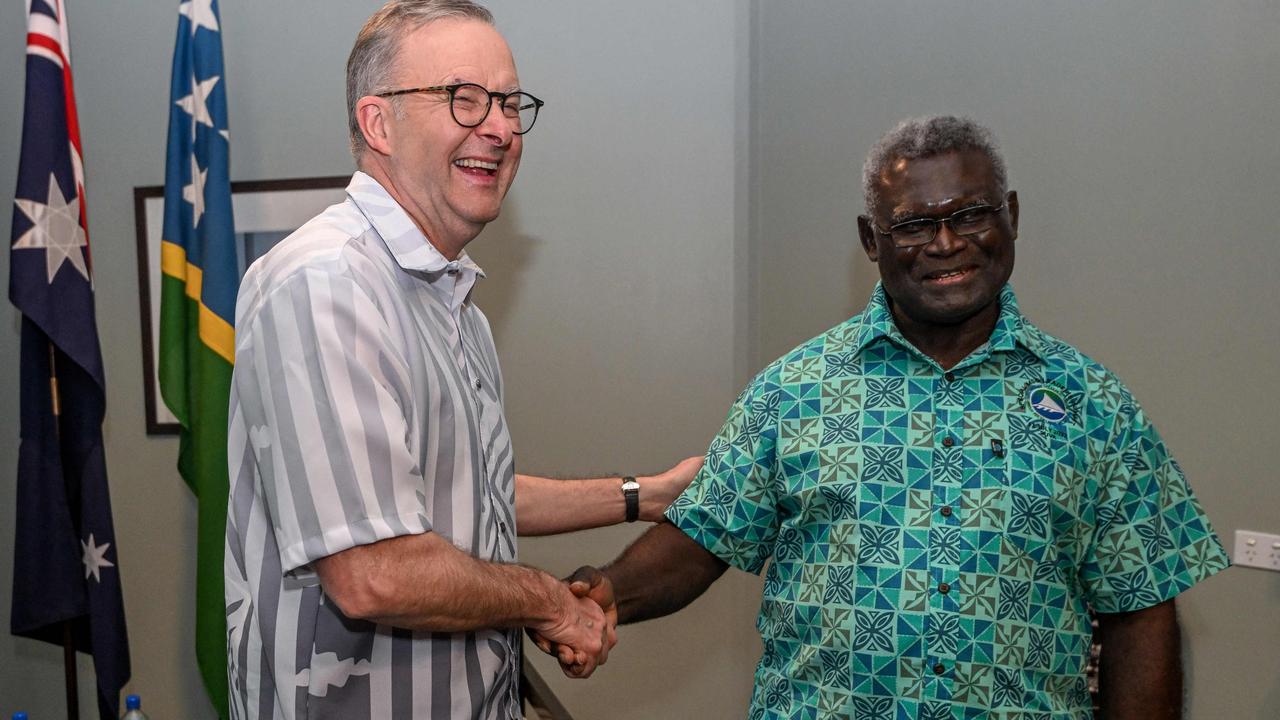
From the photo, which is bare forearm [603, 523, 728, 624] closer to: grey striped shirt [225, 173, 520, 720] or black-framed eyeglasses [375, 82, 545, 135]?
grey striped shirt [225, 173, 520, 720]

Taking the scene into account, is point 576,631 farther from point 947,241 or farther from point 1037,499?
point 947,241

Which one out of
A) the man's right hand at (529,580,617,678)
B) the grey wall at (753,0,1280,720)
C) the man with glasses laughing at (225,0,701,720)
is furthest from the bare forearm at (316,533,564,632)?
the grey wall at (753,0,1280,720)

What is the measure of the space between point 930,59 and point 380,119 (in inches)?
63.6

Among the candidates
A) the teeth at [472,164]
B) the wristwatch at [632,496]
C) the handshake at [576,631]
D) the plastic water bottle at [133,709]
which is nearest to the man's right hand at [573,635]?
the handshake at [576,631]

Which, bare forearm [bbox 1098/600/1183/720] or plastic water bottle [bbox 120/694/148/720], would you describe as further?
plastic water bottle [bbox 120/694/148/720]

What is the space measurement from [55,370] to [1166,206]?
2.93 meters

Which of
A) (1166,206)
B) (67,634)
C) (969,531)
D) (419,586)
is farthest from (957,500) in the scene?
(67,634)

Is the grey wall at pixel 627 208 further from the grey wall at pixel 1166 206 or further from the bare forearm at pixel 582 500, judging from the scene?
the bare forearm at pixel 582 500

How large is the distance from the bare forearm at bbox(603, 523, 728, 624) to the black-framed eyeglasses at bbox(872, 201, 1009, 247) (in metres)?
0.65

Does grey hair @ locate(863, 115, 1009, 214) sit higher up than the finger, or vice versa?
grey hair @ locate(863, 115, 1009, 214)

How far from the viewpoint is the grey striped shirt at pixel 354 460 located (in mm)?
1301

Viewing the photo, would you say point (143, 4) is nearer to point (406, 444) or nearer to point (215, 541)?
point (215, 541)

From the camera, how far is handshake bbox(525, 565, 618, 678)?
1.60m

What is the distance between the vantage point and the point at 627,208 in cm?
314
